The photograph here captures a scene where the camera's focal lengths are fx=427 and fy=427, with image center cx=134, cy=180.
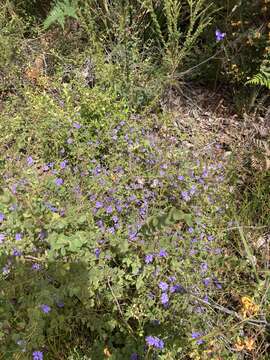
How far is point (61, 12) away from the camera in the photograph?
370cm

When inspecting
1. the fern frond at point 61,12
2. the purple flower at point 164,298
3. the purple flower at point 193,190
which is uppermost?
the fern frond at point 61,12

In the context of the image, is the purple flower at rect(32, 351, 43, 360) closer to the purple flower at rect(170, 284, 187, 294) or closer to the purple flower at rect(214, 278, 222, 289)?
the purple flower at rect(170, 284, 187, 294)

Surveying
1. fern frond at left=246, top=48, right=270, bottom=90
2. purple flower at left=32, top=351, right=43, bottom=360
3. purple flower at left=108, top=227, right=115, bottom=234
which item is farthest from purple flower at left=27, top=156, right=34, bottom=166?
fern frond at left=246, top=48, right=270, bottom=90

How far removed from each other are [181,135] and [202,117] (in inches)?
22.1

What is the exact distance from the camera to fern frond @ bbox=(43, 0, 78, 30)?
12.0 ft

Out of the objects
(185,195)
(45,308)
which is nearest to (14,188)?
(45,308)

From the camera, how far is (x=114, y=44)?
3.79 m

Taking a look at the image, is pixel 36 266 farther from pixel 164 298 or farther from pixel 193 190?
pixel 193 190

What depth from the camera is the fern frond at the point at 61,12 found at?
3.65 metres

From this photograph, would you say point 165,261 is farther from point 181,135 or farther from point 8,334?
point 181,135

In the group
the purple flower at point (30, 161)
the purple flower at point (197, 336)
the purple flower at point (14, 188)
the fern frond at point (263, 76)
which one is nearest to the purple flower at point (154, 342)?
the purple flower at point (197, 336)

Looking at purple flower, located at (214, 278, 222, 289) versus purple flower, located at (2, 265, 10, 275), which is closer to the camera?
purple flower, located at (2, 265, 10, 275)

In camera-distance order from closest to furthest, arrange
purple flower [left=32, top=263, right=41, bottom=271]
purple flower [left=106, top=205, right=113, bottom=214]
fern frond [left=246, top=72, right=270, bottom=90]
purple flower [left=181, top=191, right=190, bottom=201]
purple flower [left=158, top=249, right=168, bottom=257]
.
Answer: purple flower [left=32, top=263, right=41, bottom=271] → purple flower [left=158, top=249, right=168, bottom=257] → purple flower [left=106, top=205, right=113, bottom=214] → purple flower [left=181, top=191, right=190, bottom=201] → fern frond [left=246, top=72, right=270, bottom=90]

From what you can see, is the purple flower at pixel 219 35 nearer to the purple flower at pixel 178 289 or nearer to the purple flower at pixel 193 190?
the purple flower at pixel 193 190
